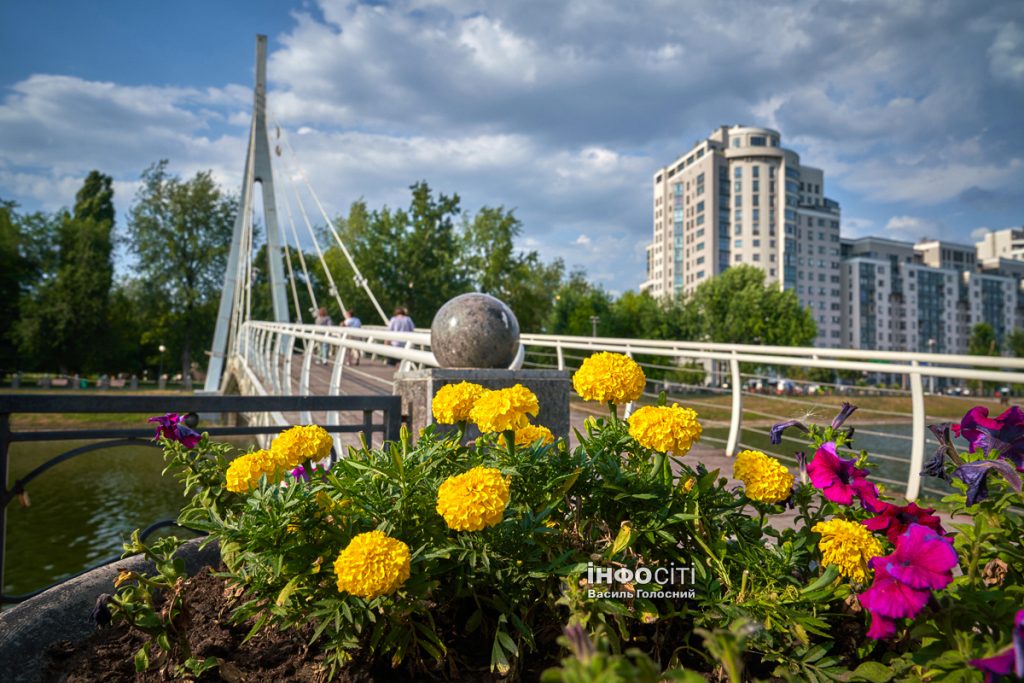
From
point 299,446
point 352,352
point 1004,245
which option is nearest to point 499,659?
point 299,446

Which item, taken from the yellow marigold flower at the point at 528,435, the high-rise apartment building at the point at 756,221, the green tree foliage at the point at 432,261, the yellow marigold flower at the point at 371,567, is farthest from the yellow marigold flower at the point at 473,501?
the high-rise apartment building at the point at 756,221

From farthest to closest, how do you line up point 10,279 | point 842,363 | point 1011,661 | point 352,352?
point 10,279 < point 352,352 < point 842,363 < point 1011,661

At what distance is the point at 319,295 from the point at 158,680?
142ft

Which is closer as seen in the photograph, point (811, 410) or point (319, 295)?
point (811, 410)

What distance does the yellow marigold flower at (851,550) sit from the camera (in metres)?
1.43

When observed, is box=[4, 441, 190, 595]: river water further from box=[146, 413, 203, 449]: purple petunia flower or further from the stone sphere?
box=[146, 413, 203, 449]: purple petunia flower

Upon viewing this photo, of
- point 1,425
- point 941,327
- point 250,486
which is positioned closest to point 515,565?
point 250,486

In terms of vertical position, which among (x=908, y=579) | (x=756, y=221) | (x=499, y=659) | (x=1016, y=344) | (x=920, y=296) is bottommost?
(x=499, y=659)

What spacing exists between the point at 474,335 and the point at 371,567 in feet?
7.33

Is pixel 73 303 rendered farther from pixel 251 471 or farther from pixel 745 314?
pixel 745 314

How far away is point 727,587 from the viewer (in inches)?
63.9

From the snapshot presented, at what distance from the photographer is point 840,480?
5.27 ft

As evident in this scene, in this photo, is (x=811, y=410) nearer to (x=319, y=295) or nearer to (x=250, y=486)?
(x=250, y=486)

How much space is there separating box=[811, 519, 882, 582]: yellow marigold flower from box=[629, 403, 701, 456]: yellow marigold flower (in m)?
0.37
